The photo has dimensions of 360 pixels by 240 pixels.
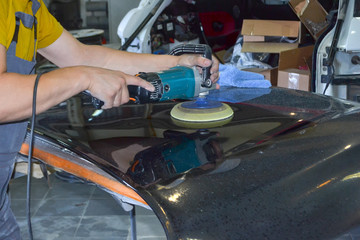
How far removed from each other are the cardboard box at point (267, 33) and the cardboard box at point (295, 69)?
14cm

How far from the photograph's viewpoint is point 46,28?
1.42m

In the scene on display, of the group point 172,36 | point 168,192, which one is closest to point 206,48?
point 168,192

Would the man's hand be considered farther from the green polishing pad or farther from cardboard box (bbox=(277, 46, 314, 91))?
cardboard box (bbox=(277, 46, 314, 91))

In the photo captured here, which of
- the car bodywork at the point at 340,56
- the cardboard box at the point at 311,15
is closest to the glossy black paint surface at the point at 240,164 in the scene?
the car bodywork at the point at 340,56

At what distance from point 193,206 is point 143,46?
8.47ft

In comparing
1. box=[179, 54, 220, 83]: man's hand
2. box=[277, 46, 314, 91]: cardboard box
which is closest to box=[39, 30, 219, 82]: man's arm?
box=[179, 54, 220, 83]: man's hand

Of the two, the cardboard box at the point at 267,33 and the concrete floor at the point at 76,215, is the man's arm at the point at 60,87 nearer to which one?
the concrete floor at the point at 76,215

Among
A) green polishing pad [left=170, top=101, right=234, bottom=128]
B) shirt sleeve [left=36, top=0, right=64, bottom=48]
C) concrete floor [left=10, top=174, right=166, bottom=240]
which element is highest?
shirt sleeve [left=36, top=0, right=64, bottom=48]

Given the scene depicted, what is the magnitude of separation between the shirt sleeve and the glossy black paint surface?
0.77ft

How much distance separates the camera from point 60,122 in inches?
53.7

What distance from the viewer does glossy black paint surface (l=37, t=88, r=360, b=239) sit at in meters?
0.84

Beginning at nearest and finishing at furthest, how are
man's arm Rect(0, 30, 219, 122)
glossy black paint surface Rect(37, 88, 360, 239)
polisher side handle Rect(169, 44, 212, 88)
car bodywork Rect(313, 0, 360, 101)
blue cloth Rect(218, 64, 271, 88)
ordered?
1. glossy black paint surface Rect(37, 88, 360, 239)
2. man's arm Rect(0, 30, 219, 122)
3. polisher side handle Rect(169, 44, 212, 88)
4. blue cloth Rect(218, 64, 271, 88)
5. car bodywork Rect(313, 0, 360, 101)

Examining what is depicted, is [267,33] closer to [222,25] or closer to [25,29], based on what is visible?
[222,25]

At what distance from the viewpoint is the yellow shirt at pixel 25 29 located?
3.42 feet
